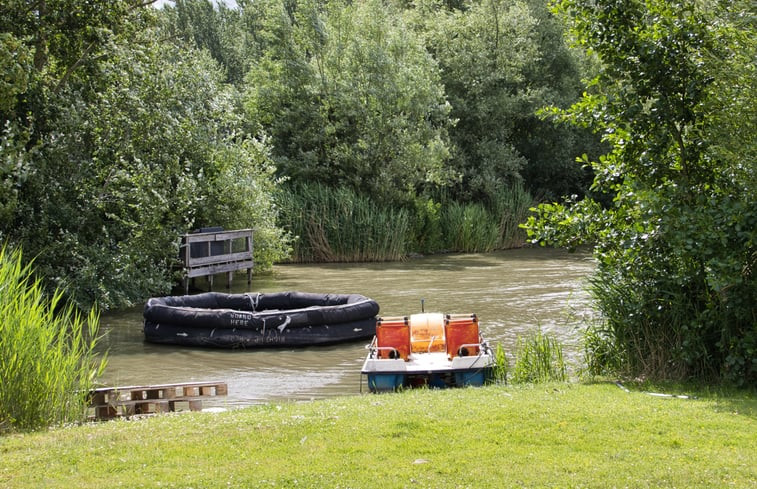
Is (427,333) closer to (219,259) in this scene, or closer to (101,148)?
(101,148)

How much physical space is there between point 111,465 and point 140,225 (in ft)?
48.3

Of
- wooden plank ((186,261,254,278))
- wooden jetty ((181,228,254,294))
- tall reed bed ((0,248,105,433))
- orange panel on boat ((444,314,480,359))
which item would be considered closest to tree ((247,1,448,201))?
wooden jetty ((181,228,254,294))

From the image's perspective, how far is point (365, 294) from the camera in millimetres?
21688

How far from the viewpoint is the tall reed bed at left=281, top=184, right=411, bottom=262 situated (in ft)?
104

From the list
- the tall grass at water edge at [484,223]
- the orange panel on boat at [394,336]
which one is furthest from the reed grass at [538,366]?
the tall grass at water edge at [484,223]

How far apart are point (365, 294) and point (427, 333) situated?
9089 millimetres

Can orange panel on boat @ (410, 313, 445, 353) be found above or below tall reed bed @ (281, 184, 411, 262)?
below

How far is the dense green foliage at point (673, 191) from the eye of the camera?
8.73 m

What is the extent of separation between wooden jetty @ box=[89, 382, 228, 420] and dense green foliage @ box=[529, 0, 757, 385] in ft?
15.1

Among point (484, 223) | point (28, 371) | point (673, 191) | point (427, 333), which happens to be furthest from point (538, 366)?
point (484, 223)

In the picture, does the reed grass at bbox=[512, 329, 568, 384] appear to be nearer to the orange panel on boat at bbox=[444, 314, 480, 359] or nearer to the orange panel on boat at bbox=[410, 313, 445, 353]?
the orange panel on boat at bbox=[444, 314, 480, 359]

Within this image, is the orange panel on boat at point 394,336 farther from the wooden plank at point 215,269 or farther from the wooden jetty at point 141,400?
the wooden plank at point 215,269

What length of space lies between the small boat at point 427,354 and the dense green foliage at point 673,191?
1.74m

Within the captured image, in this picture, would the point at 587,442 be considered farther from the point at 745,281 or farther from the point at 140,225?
the point at 140,225
